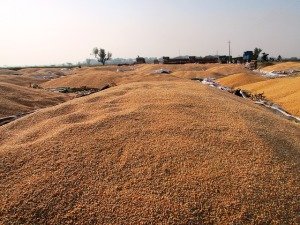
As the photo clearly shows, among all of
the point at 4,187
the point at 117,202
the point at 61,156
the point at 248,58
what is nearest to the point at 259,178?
the point at 117,202

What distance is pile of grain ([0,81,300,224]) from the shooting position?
2.88 m

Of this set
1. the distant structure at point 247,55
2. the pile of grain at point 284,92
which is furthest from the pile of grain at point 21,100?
the distant structure at point 247,55

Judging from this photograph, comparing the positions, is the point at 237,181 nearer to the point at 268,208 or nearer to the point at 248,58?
the point at 268,208

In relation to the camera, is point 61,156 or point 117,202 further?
point 61,156

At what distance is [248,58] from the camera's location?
120ft

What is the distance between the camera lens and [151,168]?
3354mm

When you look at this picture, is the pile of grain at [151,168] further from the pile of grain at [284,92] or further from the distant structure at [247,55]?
the distant structure at [247,55]

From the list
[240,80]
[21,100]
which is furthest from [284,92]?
[21,100]

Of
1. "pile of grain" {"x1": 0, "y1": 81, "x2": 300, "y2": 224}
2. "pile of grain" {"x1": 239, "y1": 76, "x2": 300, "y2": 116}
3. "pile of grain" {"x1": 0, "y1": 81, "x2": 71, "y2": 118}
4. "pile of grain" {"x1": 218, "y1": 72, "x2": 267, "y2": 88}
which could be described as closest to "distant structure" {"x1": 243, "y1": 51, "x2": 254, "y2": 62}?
"pile of grain" {"x1": 218, "y1": 72, "x2": 267, "y2": 88}

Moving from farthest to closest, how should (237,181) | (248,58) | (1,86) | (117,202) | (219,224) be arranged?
(248,58) → (1,86) → (237,181) → (117,202) → (219,224)

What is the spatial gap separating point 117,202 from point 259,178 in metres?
1.24

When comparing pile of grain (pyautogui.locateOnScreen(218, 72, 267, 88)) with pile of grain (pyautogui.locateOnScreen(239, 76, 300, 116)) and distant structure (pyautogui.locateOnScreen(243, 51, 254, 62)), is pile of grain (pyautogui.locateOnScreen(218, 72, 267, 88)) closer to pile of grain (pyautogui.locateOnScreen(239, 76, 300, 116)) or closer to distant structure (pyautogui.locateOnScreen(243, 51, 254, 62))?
pile of grain (pyautogui.locateOnScreen(239, 76, 300, 116))

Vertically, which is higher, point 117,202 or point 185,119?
point 185,119

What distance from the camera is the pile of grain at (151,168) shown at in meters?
2.88
